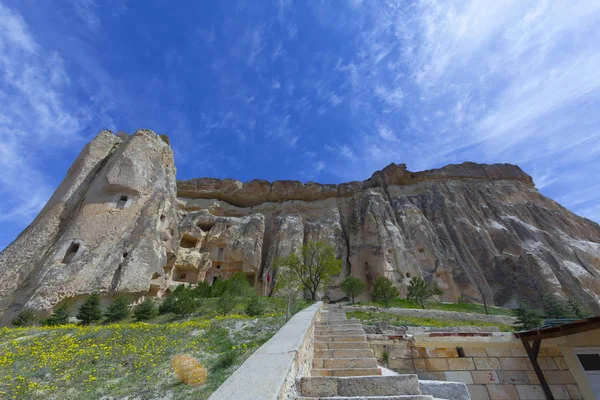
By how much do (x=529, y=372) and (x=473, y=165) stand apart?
4172cm

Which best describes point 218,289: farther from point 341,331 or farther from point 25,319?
point 341,331

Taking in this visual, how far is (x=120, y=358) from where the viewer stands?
6504 mm

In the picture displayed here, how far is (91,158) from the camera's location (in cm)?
2564

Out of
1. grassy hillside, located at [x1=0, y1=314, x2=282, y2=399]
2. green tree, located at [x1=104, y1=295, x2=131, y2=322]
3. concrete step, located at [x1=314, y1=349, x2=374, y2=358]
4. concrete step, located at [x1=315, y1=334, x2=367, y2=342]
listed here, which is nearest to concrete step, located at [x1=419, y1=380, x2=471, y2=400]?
concrete step, located at [x1=314, y1=349, x2=374, y2=358]

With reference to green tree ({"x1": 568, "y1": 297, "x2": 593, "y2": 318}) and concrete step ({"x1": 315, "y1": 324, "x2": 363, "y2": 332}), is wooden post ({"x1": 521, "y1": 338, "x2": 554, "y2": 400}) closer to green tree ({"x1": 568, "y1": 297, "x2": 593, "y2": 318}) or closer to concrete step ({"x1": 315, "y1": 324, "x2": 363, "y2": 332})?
concrete step ({"x1": 315, "y1": 324, "x2": 363, "y2": 332})

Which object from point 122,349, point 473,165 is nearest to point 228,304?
point 122,349

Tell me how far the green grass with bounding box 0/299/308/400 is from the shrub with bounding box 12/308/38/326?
550 cm

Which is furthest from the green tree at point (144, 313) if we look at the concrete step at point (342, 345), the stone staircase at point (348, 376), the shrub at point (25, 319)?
the concrete step at point (342, 345)

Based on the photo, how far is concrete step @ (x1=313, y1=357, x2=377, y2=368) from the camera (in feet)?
14.2

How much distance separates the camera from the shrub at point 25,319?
44.3 ft

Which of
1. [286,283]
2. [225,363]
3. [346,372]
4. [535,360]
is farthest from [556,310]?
[225,363]

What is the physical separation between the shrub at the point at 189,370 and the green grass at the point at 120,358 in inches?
5.0

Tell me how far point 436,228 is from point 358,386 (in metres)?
35.4

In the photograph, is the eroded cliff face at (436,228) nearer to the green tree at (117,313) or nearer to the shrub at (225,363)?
the green tree at (117,313)
